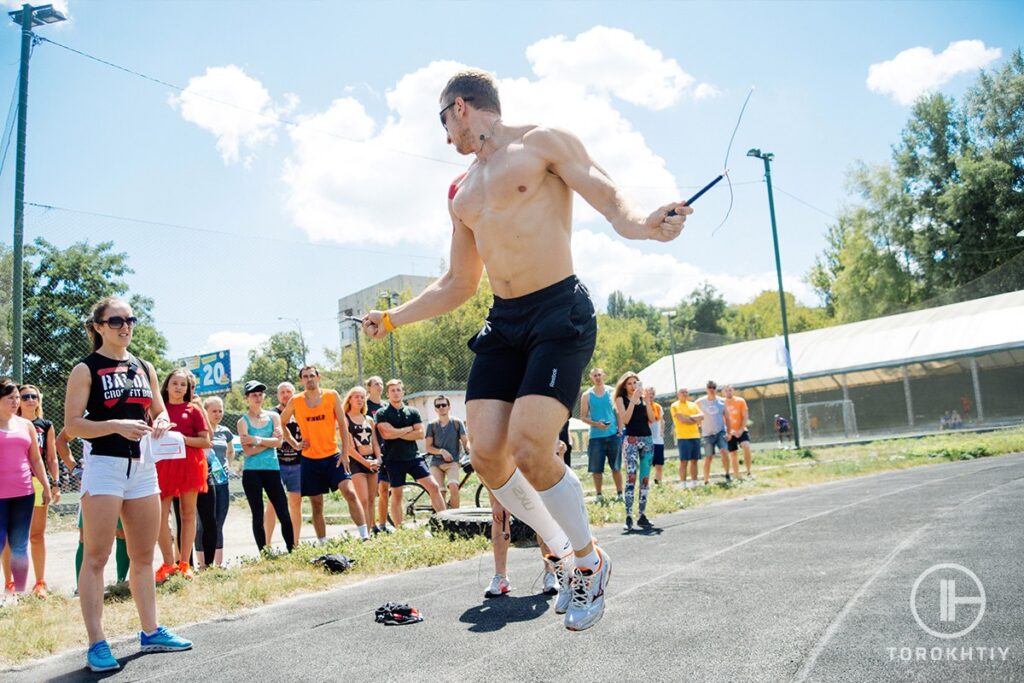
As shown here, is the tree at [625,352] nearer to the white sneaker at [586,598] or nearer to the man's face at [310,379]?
the man's face at [310,379]

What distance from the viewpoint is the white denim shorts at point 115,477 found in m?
4.98

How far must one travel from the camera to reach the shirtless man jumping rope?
3354 mm

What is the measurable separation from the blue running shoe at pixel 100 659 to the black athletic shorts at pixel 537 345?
3.25 m

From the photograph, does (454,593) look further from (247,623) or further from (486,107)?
(486,107)

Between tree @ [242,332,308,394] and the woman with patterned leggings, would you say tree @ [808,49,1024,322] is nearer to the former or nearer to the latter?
the woman with patterned leggings

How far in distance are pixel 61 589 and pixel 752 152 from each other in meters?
21.1

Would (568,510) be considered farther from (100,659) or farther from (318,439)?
(318,439)

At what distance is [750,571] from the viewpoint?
21.2ft

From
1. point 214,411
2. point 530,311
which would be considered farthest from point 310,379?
point 530,311

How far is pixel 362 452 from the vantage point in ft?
34.3

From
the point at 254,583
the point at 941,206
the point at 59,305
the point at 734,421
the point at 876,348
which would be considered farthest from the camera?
the point at 941,206

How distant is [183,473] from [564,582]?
5.50 m

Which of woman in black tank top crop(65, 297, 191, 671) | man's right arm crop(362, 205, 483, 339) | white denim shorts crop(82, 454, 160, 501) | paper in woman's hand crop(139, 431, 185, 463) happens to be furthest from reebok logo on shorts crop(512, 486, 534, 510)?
paper in woman's hand crop(139, 431, 185, 463)

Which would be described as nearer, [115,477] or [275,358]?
[115,477]
